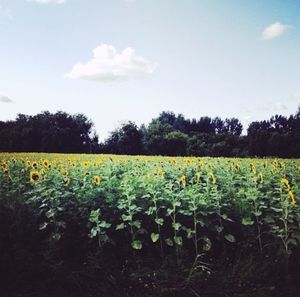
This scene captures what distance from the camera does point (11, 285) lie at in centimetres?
436

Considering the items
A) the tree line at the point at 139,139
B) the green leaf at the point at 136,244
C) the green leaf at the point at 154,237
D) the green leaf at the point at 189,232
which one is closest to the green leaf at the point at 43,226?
the green leaf at the point at 136,244

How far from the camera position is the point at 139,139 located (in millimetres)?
59562

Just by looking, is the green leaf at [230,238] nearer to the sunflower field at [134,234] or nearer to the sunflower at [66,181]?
the sunflower field at [134,234]

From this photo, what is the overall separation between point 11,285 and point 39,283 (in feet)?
1.09

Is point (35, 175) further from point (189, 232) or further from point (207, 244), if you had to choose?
point (207, 244)

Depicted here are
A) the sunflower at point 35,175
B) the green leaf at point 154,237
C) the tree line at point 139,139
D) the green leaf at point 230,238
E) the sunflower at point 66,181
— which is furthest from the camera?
the tree line at point 139,139

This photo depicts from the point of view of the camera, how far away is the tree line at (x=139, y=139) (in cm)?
4384

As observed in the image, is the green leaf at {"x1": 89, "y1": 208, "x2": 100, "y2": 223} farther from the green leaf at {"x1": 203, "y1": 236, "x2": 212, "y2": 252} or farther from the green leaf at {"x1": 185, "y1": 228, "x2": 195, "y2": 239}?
the green leaf at {"x1": 203, "y1": 236, "x2": 212, "y2": 252}

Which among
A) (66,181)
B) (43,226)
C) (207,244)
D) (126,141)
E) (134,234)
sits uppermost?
(126,141)

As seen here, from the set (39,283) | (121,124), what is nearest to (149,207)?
(39,283)

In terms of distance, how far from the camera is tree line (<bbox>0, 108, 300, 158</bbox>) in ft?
144

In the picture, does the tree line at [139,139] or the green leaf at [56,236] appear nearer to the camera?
the green leaf at [56,236]

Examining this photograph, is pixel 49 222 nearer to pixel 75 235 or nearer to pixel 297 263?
pixel 75 235

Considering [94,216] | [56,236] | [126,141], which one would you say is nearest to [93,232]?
[94,216]
